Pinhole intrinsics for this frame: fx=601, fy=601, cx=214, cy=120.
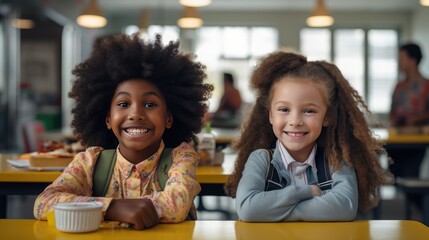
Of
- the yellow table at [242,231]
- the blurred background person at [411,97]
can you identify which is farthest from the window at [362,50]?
the yellow table at [242,231]

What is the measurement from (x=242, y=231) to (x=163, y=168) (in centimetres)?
43

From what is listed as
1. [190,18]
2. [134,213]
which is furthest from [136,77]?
[190,18]

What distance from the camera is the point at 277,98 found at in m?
1.86

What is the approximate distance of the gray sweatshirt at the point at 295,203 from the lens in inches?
65.0

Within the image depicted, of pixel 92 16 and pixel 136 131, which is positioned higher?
pixel 92 16

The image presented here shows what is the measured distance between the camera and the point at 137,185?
6.02ft

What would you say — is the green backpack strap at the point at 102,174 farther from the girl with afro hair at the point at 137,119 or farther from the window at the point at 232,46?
the window at the point at 232,46

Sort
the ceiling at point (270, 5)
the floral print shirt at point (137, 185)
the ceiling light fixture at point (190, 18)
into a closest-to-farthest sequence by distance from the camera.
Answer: the floral print shirt at point (137, 185), the ceiling light fixture at point (190, 18), the ceiling at point (270, 5)

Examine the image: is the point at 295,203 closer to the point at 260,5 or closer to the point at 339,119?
the point at 339,119

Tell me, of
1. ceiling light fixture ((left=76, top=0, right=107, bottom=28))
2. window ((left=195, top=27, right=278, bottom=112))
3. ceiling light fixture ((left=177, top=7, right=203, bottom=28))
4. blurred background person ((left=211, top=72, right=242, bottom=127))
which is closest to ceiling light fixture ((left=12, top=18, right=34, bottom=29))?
ceiling light fixture ((left=76, top=0, right=107, bottom=28))

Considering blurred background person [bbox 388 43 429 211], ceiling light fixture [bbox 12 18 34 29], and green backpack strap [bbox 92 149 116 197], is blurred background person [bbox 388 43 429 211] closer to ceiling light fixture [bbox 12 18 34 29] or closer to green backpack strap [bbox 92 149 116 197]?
green backpack strap [bbox 92 149 116 197]

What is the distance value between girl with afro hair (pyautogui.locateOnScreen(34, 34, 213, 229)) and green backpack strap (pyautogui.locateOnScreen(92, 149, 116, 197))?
0.02m

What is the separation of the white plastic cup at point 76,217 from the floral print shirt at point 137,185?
0.14 metres

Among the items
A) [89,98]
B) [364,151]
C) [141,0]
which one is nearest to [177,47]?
[89,98]
